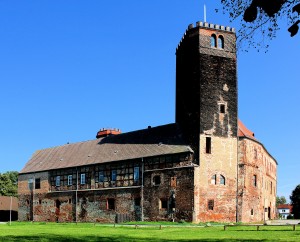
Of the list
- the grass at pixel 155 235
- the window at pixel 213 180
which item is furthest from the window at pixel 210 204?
the grass at pixel 155 235

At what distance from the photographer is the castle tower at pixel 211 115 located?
143 ft

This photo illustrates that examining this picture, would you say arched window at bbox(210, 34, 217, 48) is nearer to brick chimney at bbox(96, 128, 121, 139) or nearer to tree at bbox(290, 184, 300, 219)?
brick chimney at bbox(96, 128, 121, 139)

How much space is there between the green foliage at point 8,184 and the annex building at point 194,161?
4713cm

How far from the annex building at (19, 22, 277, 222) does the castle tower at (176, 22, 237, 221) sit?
92 millimetres

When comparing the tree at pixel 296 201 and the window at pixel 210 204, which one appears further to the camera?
the tree at pixel 296 201

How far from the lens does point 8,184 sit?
318ft

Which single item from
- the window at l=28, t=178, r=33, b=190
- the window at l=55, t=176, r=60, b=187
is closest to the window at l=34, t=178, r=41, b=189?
the window at l=28, t=178, r=33, b=190

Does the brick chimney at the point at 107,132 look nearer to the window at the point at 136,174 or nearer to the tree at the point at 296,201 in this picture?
the window at the point at 136,174

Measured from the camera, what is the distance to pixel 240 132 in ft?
153

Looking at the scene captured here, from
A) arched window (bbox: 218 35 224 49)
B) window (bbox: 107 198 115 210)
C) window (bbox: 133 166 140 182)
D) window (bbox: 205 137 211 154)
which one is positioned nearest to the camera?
window (bbox: 205 137 211 154)

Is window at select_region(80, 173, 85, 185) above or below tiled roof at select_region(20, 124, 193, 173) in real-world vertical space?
below

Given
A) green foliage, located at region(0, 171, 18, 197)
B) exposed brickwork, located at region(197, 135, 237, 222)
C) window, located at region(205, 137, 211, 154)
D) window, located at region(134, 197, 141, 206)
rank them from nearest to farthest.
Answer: exposed brickwork, located at region(197, 135, 237, 222) < window, located at region(205, 137, 211, 154) < window, located at region(134, 197, 141, 206) < green foliage, located at region(0, 171, 18, 197)

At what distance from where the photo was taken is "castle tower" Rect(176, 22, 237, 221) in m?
43.5

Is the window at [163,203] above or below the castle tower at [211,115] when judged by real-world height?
below
